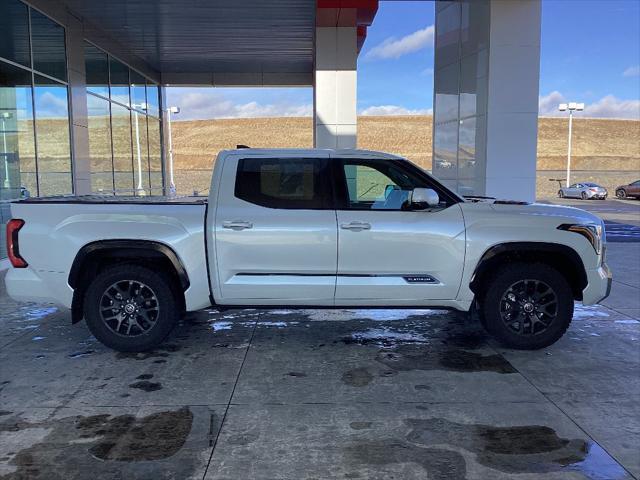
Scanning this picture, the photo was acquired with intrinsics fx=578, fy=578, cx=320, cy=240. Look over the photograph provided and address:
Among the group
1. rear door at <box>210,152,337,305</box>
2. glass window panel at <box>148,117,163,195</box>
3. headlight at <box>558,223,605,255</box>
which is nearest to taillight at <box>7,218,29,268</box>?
rear door at <box>210,152,337,305</box>

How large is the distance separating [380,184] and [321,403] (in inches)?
93.8

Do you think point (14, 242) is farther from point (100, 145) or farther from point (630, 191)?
point (630, 191)

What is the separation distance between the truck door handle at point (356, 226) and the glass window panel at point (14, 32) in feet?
27.7

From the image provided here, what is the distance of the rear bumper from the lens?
5.41m

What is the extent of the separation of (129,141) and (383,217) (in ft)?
50.4

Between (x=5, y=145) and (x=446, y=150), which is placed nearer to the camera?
(x=5, y=145)

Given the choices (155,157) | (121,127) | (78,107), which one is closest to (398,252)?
(78,107)

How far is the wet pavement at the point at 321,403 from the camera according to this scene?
3.50 m

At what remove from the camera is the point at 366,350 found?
564 cm

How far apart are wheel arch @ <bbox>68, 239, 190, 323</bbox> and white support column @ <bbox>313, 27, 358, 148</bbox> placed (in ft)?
27.8

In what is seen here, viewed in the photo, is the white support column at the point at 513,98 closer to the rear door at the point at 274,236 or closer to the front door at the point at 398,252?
the front door at the point at 398,252

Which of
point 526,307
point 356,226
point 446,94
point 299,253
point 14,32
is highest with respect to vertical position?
point 14,32

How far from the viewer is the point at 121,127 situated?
58.5ft

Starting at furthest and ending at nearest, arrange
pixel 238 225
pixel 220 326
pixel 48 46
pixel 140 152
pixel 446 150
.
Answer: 1. pixel 140 152
2. pixel 446 150
3. pixel 48 46
4. pixel 220 326
5. pixel 238 225
